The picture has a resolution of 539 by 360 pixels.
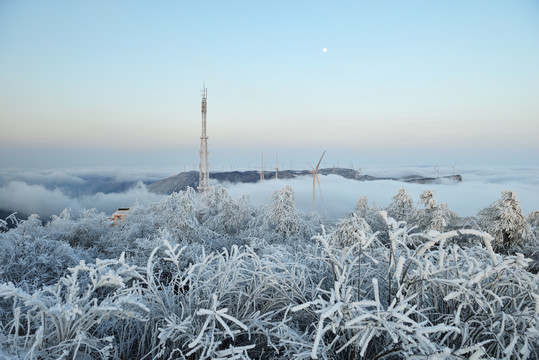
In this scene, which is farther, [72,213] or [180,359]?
[72,213]

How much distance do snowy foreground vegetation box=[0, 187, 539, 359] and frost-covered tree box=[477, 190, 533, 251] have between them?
26.8ft

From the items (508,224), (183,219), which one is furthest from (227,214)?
(508,224)

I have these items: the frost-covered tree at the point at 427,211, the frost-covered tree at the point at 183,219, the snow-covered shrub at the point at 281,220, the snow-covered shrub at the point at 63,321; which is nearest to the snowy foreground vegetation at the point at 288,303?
the snow-covered shrub at the point at 63,321

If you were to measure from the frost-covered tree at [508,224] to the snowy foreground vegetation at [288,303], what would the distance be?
816 centimetres

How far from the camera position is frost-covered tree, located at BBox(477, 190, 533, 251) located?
9641mm

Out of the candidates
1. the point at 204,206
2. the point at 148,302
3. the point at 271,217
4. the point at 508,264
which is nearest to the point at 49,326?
the point at 148,302

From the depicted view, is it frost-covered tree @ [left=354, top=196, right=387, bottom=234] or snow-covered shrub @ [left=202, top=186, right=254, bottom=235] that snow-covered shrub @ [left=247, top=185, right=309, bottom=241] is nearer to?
snow-covered shrub @ [left=202, top=186, right=254, bottom=235]

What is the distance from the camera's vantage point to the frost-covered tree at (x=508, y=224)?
9641 mm

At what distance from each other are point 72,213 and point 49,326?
10678mm

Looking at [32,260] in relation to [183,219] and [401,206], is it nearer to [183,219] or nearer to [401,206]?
[183,219]

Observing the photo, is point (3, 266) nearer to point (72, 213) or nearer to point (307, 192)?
point (72, 213)

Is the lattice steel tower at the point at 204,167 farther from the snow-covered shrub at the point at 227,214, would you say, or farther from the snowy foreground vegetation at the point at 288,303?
the snowy foreground vegetation at the point at 288,303

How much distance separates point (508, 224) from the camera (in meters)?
9.65

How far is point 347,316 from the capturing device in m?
1.99
